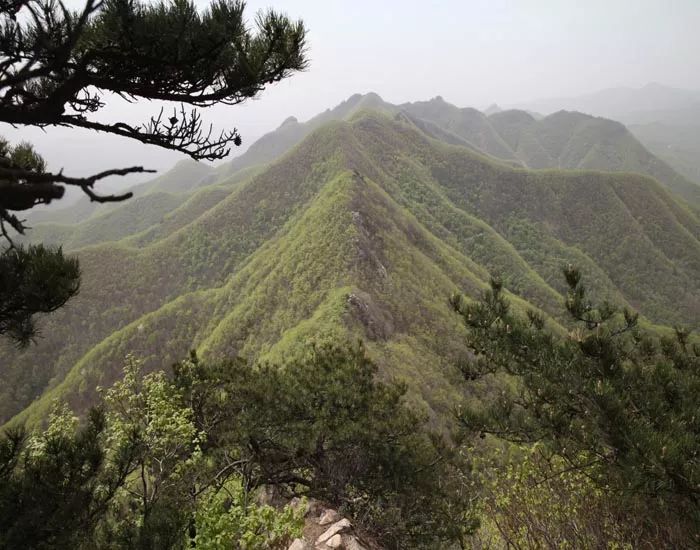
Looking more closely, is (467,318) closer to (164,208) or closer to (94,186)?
(94,186)

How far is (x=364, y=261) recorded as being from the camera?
1650 inches

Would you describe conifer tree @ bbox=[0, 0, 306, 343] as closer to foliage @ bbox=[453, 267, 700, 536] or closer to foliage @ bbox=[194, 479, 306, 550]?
foliage @ bbox=[194, 479, 306, 550]

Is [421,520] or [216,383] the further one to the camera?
[216,383]

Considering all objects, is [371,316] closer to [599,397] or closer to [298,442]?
[298,442]

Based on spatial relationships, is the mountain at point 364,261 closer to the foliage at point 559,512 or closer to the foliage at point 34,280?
the foliage at point 559,512

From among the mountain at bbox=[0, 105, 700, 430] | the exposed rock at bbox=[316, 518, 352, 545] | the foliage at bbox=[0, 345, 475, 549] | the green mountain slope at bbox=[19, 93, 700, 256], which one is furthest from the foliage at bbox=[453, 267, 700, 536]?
the green mountain slope at bbox=[19, 93, 700, 256]

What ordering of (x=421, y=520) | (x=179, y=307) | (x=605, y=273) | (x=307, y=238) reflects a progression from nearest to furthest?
(x=421, y=520)
(x=307, y=238)
(x=179, y=307)
(x=605, y=273)

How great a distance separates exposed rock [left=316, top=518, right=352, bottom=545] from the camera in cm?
626

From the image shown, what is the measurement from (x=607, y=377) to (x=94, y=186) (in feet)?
A: 20.0

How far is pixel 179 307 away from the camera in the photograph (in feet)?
180

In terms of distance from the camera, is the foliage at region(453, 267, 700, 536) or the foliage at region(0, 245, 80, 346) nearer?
the foliage at region(0, 245, 80, 346)

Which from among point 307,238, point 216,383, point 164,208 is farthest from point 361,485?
point 164,208

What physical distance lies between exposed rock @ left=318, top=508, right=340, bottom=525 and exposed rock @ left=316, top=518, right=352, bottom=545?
0.45 metres

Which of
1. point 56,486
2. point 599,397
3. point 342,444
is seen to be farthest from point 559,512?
point 56,486
